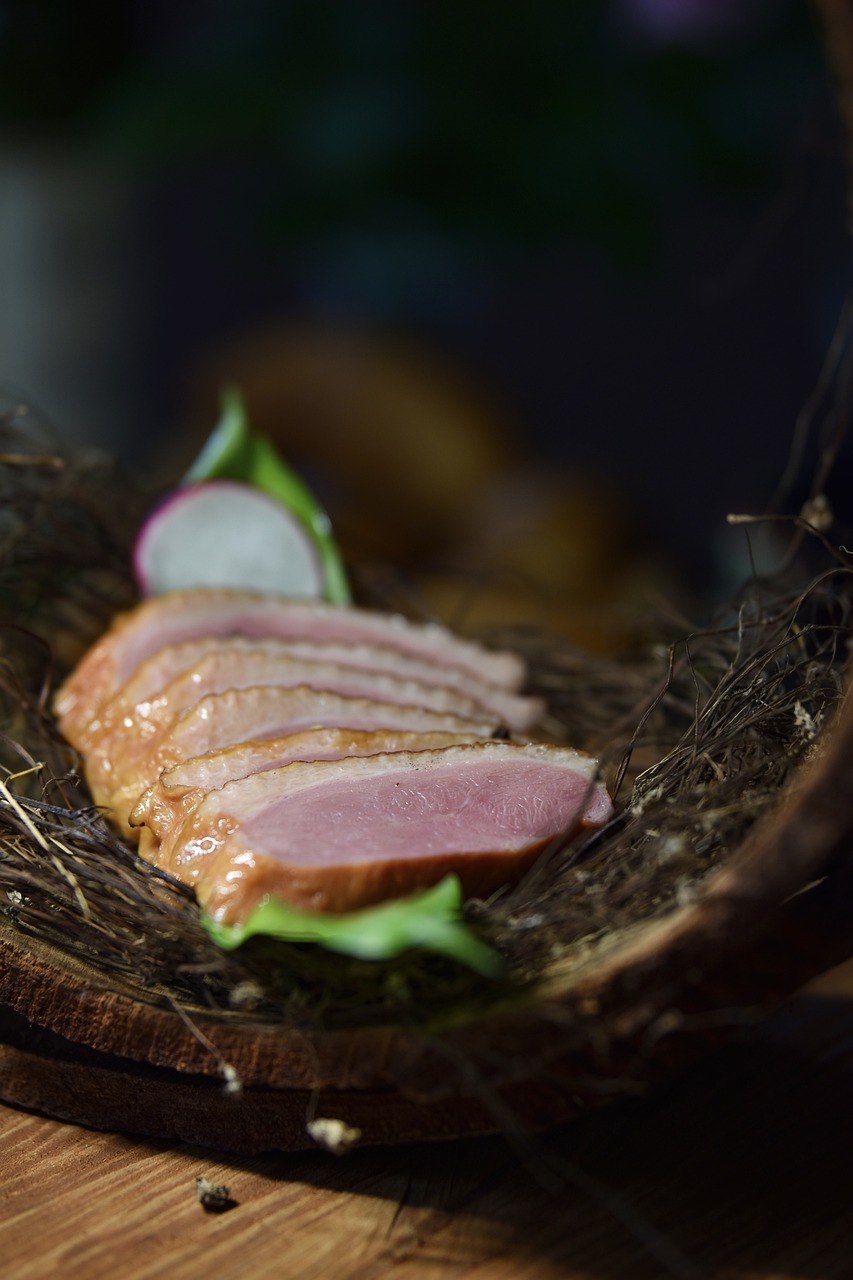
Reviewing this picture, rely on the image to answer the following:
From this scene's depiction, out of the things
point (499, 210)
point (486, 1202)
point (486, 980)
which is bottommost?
point (486, 1202)

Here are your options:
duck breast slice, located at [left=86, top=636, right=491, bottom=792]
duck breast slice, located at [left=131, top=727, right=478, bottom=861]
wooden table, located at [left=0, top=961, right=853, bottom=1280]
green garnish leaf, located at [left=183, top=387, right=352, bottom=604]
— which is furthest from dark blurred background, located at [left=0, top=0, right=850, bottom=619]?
wooden table, located at [left=0, top=961, right=853, bottom=1280]

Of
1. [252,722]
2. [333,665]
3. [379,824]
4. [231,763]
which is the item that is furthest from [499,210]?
[379,824]

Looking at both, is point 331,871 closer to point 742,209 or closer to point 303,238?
point 303,238

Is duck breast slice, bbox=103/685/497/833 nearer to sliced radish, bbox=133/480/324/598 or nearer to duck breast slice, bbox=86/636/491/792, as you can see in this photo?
duck breast slice, bbox=86/636/491/792

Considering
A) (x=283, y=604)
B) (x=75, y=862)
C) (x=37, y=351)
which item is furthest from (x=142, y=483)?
(x=37, y=351)

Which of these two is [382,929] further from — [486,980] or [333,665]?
[333,665]

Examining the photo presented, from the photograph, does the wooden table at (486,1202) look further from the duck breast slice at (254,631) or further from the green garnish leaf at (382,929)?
the duck breast slice at (254,631)

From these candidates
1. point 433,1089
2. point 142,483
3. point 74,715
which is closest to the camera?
point 433,1089
